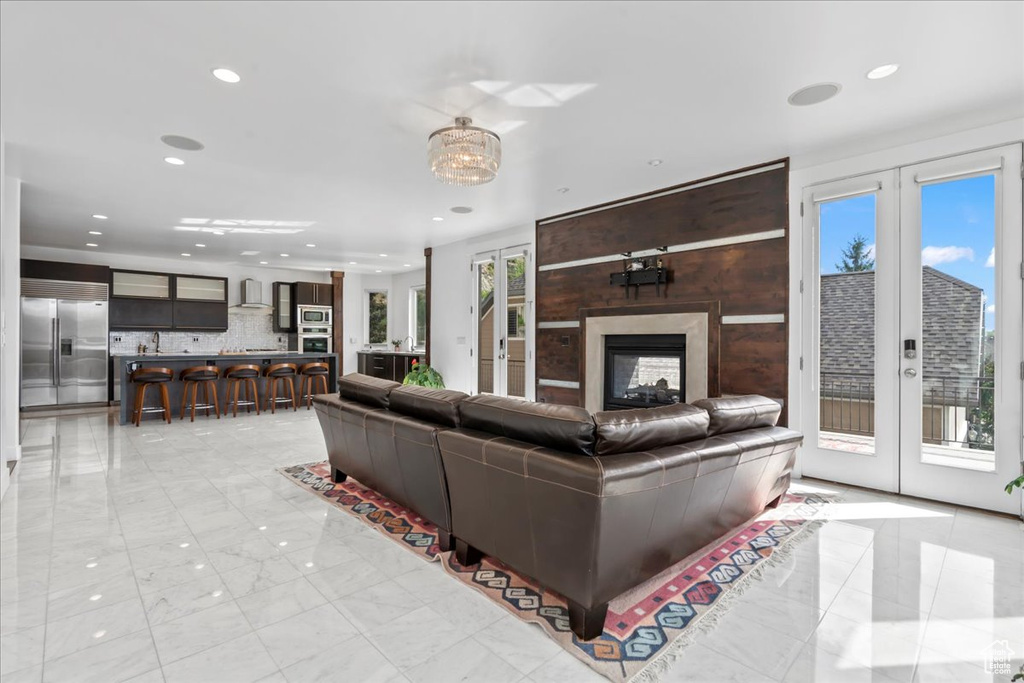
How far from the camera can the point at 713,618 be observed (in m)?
2.03

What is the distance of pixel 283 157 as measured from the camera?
4.14 meters

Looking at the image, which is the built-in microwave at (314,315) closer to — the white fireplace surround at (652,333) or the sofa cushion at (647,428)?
the white fireplace surround at (652,333)

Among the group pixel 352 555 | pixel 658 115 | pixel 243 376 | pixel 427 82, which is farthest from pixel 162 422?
pixel 658 115

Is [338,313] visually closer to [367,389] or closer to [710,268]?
[367,389]

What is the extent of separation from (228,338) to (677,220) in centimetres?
898

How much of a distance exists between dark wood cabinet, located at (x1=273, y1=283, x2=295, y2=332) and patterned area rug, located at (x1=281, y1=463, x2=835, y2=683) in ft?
26.3

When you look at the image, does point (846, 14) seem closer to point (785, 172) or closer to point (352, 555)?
point (785, 172)

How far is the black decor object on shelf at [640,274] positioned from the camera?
4.89m

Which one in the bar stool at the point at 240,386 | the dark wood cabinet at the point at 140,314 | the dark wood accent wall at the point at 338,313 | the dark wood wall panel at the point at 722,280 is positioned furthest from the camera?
the dark wood accent wall at the point at 338,313

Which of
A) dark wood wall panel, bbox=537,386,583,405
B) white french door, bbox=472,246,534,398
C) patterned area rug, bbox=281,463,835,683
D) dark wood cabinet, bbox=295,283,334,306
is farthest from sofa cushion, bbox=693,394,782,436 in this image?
dark wood cabinet, bbox=295,283,334,306

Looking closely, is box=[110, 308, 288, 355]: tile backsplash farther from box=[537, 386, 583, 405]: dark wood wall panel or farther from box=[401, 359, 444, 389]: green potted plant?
box=[537, 386, 583, 405]: dark wood wall panel

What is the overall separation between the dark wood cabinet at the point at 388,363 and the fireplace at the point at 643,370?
5.05m

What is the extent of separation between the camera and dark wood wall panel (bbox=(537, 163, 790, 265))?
424cm

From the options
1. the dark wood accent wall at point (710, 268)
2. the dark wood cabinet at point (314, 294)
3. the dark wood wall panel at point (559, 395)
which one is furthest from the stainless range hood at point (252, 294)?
the dark wood accent wall at point (710, 268)
